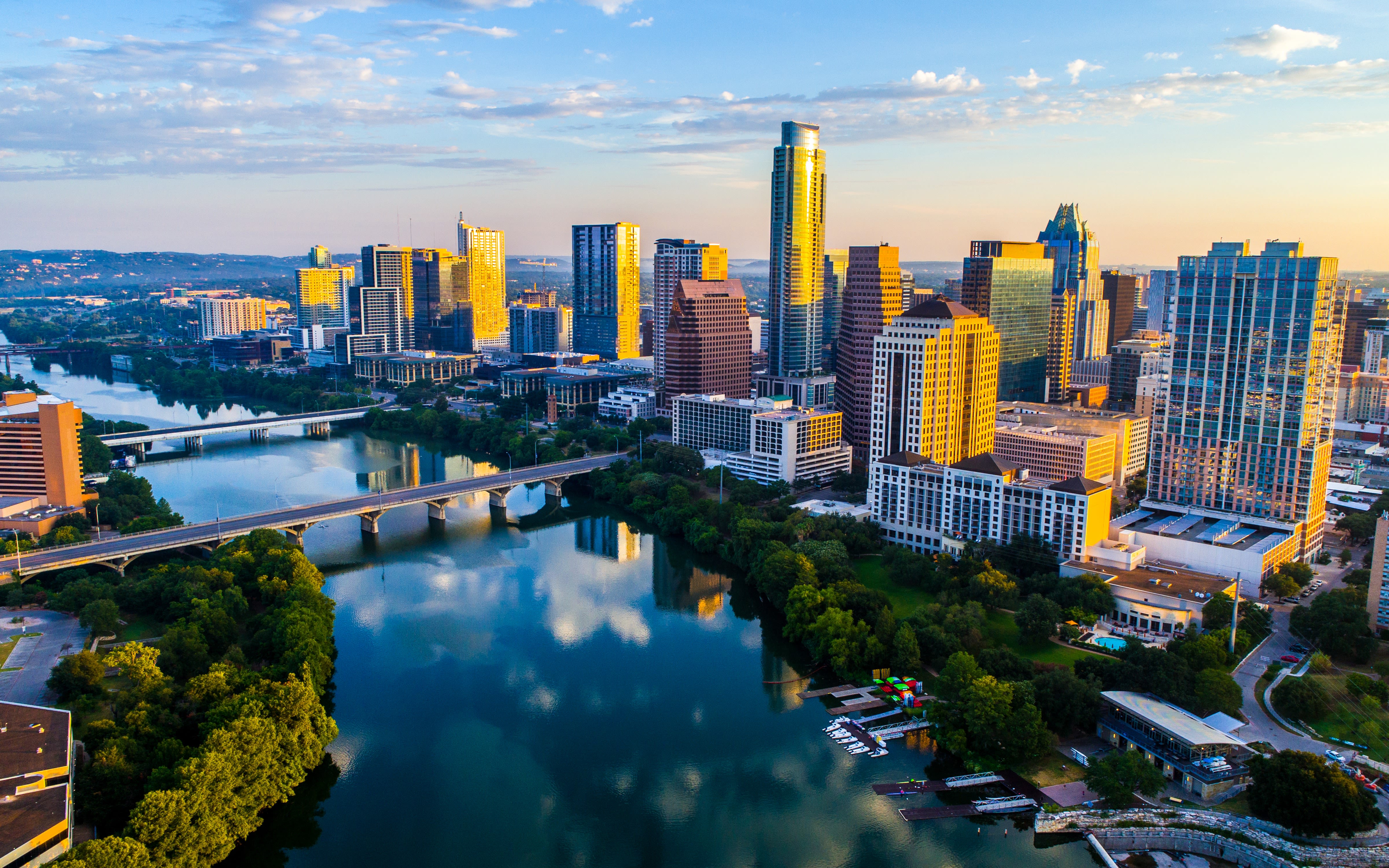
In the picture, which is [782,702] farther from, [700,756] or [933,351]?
[933,351]

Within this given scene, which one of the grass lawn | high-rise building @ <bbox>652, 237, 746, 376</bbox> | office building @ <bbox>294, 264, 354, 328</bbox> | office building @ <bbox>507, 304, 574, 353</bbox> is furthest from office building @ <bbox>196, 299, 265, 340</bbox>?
the grass lawn

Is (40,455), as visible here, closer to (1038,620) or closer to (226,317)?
(1038,620)

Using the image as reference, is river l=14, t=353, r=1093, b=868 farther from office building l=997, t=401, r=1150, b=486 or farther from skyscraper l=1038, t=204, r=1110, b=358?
skyscraper l=1038, t=204, r=1110, b=358

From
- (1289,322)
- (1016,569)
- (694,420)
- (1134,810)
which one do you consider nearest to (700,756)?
(1134,810)

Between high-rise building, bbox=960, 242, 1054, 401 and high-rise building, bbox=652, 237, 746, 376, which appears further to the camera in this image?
high-rise building, bbox=652, 237, 746, 376

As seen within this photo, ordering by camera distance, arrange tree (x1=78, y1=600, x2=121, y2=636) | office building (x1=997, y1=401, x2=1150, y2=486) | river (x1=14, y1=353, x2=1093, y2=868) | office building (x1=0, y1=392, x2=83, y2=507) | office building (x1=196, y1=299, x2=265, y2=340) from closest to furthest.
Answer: river (x1=14, y1=353, x2=1093, y2=868), tree (x1=78, y1=600, x2=121, y2=636), office building (x1=0, y1=392, x2=83, y2=507), office building (x1=997, y1=401, x2=1150, y2=486), office building (x1=196, y1=299, x2=265, y2=340)

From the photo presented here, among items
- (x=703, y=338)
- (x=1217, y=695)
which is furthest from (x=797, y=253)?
(x=1217, y=695)
